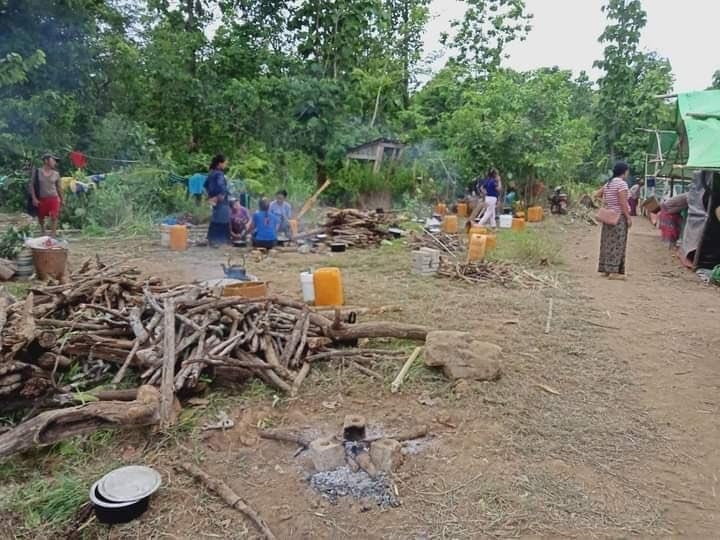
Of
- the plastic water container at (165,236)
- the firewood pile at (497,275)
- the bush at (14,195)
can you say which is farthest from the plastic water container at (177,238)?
the bush at (14,195)

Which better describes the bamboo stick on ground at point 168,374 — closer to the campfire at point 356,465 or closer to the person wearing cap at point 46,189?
the campfire at point 356,465

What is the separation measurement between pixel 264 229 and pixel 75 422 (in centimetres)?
676

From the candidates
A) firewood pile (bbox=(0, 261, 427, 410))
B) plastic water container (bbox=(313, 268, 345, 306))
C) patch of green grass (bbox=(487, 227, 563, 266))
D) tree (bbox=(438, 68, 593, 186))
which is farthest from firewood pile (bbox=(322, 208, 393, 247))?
firewood pile (bbox=(0, 261, 427, 410))

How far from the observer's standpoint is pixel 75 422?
3.00 meters

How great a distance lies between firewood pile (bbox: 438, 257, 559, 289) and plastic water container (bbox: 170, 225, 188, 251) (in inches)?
173

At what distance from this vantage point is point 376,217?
11586 millimetres

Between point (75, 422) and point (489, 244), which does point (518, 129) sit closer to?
point (489, 244)

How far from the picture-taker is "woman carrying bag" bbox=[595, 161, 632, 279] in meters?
7.49

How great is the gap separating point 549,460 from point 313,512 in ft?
4.36

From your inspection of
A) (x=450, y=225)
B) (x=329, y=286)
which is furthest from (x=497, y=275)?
(x=450, y=225)

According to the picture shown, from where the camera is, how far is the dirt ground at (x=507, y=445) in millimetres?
2611

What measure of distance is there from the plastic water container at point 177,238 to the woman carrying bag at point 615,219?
645cm

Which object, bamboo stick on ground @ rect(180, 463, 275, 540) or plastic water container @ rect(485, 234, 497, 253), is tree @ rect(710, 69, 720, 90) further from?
bamboo stick on ground @ rect(180, 463, 275, 540)

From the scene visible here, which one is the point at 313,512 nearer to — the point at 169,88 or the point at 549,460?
the point at 549,460
